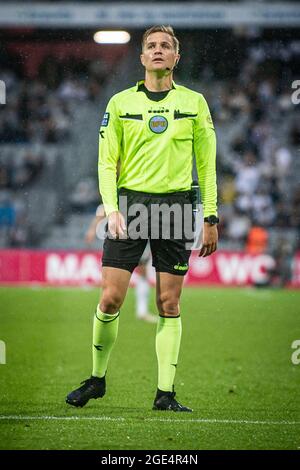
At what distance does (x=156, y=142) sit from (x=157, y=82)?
37cm

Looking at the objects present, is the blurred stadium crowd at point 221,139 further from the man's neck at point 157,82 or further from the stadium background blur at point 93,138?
the man's neck at point 157,82

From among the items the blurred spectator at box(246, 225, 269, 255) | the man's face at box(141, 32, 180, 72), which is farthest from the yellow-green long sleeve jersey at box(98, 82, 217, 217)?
the blurred spectator at box(246, 225, 269, 255)

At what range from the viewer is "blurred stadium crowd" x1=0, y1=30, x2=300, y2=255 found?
1714 cm

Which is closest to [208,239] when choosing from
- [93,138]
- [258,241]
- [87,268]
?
[87,268]

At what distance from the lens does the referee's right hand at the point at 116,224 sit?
550 centimetres

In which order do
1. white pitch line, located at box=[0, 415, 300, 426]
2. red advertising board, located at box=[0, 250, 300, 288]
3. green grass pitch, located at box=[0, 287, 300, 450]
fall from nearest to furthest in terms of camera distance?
green grass pitch, located at box=[0, 287, 300, 450] → white pitch line, located at box=[0, 415, 300, 426] → red advertising board, located at box=[0, 250, 300, 288]

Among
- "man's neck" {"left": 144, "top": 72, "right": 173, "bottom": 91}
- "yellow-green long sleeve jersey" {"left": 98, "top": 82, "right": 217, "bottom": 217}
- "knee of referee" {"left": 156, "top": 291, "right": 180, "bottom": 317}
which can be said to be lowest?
"knee of referee" {"left": 156, "top": 291, "right": 180, "bottom": 317}

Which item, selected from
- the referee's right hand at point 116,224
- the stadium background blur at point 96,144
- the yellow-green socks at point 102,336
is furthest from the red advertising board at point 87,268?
the referee's right hand at point 116,224

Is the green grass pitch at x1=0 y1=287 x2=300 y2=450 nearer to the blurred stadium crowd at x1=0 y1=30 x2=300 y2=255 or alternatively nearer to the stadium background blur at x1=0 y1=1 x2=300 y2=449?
the stadium background blur at x1=0 y1=1 x2=300 y2=449

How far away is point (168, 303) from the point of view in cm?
568

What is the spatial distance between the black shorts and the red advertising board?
1173 cm

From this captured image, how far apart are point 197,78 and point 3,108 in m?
3.43

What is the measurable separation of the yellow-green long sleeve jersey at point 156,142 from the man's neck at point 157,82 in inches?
2.3

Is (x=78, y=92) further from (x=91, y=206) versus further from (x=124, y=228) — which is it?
(x=124, y=228)
